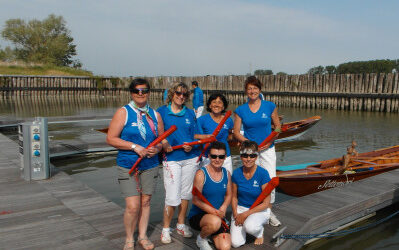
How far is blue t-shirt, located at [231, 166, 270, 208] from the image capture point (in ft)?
12.7

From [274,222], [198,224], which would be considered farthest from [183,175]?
[274,222]

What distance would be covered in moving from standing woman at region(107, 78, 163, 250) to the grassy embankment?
176 feet

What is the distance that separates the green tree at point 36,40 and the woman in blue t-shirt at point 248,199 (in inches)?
2702

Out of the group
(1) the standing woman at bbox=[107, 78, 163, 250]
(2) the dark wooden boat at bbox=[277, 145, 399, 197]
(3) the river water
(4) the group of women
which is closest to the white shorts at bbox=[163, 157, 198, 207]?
(4) the group of women

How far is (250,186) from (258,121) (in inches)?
37.8

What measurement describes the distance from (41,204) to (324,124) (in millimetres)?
17206

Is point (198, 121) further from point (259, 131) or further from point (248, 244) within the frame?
point (248, 244)

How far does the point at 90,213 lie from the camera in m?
5.07

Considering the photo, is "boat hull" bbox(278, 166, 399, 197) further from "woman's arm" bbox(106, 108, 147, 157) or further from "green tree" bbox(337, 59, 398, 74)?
"green tree" bbox(337, 59, 398, 74)

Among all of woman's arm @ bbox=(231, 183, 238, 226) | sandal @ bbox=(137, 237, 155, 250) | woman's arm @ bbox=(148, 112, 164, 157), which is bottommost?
sandal @ bbox=(137, 237, 155, 250)

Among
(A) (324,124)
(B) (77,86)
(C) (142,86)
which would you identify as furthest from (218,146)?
(B) (77,86)

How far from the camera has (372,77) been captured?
26.4 m

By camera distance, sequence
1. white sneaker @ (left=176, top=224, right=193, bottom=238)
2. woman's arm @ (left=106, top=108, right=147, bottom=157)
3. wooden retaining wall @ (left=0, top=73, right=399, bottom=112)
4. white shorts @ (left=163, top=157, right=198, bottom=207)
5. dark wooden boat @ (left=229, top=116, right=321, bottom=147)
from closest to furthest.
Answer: woman's arm @ (left=106, top=108, right=147, bottom=157) < white shorts @ (left=163, top=157, right=198, bottom=207) < white sneaker @ (left=176, top=224, right=193, bottom=238) < dark wooden boat @ (left=229, top=116, right=321, bottom=147) < wooden retaining wall @ (left=0, top=73, right=399, bottom=112)

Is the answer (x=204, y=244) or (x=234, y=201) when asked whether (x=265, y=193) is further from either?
(x=204, y=244)
